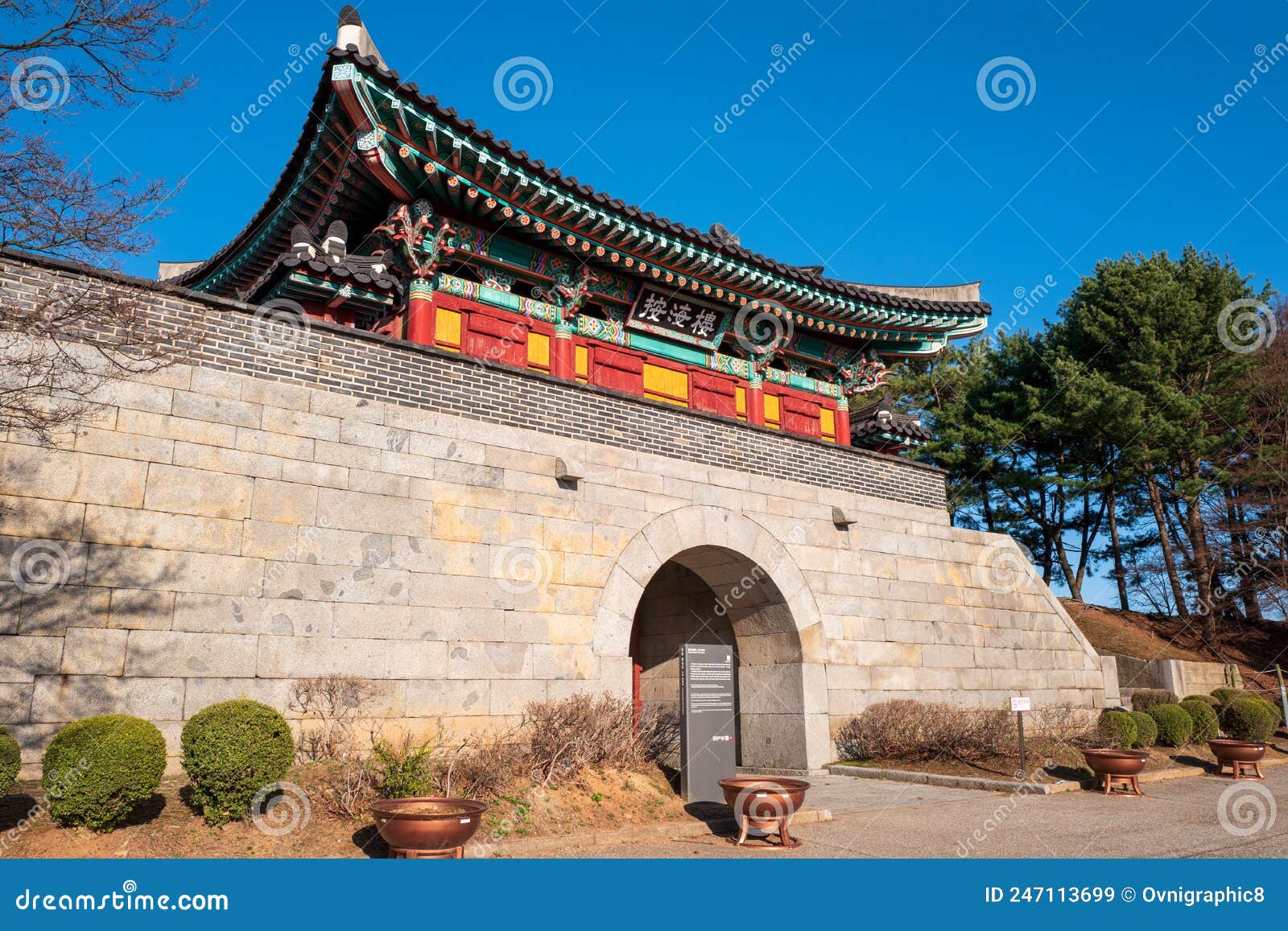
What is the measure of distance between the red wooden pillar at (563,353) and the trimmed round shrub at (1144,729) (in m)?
10.2

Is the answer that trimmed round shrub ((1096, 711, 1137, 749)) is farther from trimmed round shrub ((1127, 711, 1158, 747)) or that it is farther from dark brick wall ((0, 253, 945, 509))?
dark brick wall ((0, 253, 945, 509))

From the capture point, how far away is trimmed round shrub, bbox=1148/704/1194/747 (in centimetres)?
1459

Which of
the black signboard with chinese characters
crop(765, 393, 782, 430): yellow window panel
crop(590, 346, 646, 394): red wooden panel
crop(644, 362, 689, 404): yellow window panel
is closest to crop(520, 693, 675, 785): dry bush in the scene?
crop(590, 346, 646, 394): red wooden panel

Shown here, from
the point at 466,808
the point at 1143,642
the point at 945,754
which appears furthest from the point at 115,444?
the point at 1143,642

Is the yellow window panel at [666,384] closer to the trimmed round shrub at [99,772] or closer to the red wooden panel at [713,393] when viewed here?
the red wooden panel at [713,393]

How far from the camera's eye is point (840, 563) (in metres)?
13.5

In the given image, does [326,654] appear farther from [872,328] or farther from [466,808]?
[872,328]

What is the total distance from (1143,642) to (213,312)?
27.6m

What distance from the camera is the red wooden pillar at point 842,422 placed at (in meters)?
17.8

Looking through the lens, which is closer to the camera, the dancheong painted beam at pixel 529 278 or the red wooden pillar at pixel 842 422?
the dancheong painted beam at pixel 529 278

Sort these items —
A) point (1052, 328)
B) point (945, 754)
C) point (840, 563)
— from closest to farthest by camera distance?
point (945, 754) → point (840, 563) → point (1052, 328)

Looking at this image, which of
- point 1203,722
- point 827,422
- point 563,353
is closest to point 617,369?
point 563,353

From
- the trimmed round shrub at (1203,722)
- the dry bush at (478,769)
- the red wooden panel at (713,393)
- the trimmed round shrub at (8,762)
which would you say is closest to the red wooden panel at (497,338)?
the red wooden panel at (713,393)

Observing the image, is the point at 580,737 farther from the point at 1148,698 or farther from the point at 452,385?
the point at 1148,698
